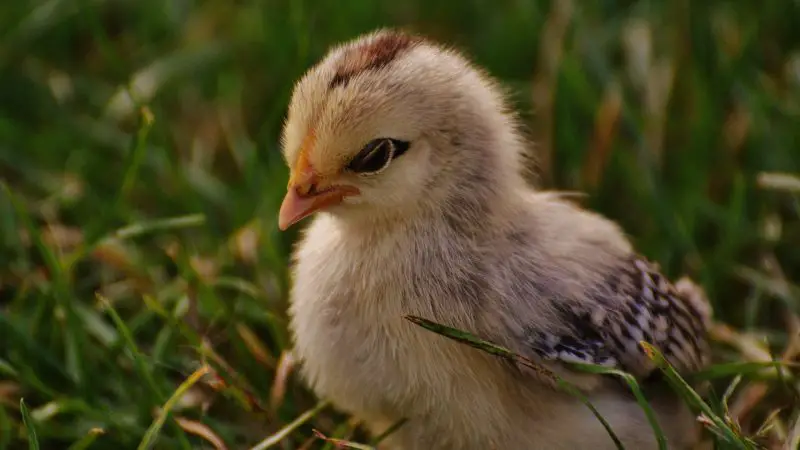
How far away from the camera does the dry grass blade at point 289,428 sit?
2.24 m

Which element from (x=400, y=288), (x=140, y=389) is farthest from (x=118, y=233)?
(x=400, y=288)

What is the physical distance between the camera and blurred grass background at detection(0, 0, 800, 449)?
99.4 inches

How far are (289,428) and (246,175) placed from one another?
1.01m

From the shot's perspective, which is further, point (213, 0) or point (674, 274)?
point (213, 0)

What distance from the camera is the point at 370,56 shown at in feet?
6.69

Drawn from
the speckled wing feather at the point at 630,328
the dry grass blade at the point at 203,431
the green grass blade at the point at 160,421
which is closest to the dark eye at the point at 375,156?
the speckled wing feather at the point at 630,328

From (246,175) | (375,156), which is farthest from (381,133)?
(246,175)

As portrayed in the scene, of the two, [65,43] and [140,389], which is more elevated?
[65,43]

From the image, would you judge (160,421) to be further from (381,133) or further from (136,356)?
(381,133)

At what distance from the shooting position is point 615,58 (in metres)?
3.73

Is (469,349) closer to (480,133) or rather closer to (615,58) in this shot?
(480,133)

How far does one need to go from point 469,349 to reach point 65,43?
95.3 inches

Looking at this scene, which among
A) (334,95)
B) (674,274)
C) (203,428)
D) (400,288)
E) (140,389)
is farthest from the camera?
(674,274)

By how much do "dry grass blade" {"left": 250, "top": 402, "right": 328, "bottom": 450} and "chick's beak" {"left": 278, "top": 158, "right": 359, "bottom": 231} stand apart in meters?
0.52
